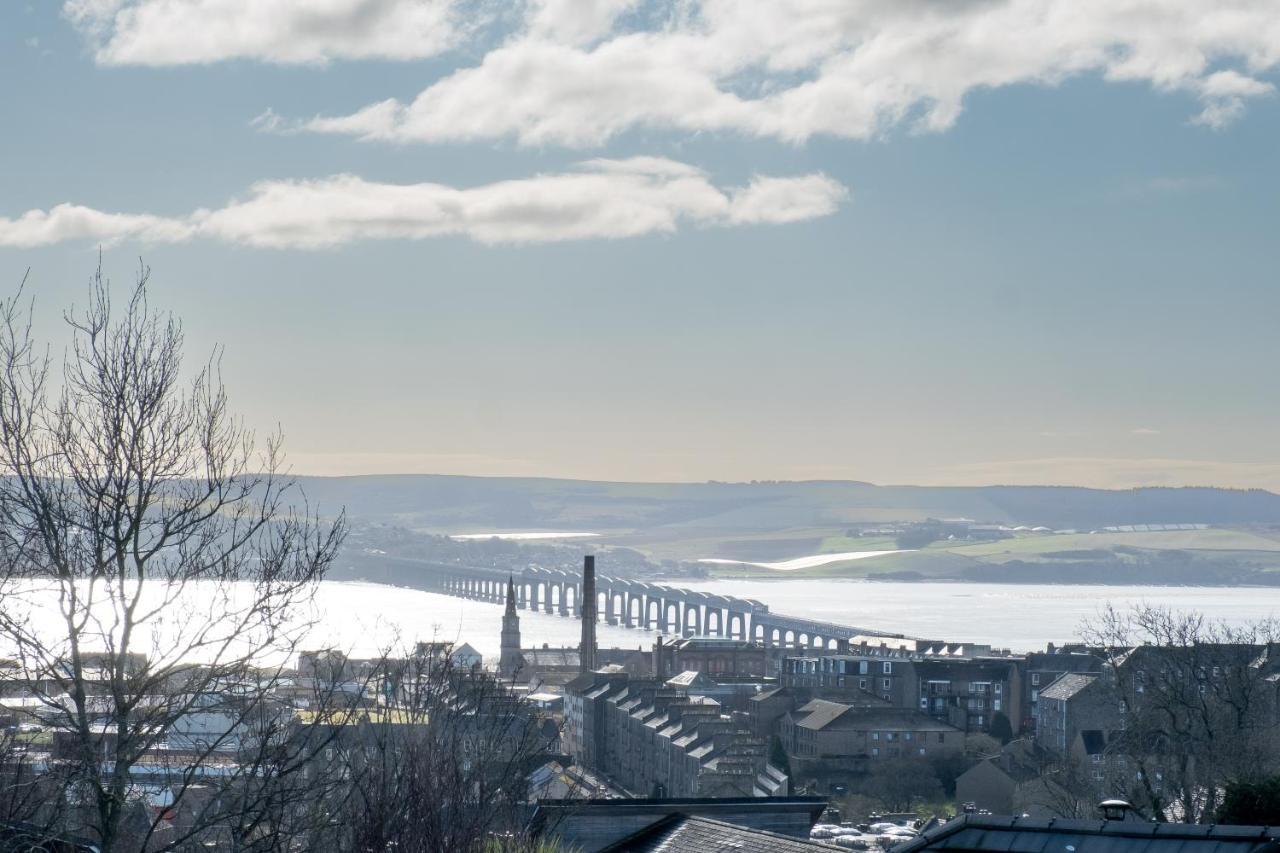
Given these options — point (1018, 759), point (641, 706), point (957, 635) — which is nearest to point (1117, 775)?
point (1018, 759)

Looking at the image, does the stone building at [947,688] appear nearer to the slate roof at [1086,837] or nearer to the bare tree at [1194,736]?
the bare tree at [1194,736]

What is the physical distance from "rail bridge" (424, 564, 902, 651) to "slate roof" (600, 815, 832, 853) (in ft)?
281

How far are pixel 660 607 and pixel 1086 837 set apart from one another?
14386cm

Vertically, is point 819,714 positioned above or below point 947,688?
below

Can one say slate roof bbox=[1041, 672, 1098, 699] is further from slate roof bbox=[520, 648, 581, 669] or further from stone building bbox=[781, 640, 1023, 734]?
slate roof bbox=[520, 648, 581, 669]

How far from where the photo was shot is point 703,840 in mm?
13867

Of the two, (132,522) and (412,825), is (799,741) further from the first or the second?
(132,522)

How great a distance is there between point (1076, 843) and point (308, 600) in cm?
474

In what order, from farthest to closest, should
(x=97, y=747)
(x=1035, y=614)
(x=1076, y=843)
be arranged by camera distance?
(x=1035, y=614), (x=1076, y=843), (x=97, y=747)

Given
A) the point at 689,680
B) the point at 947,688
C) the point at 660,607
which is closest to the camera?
the point at 947,688

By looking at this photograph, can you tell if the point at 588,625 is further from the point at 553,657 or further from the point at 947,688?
the point at 947,688

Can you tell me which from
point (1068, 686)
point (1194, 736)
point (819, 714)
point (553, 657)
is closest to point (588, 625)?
point (553, 657)

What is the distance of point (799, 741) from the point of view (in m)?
56.0

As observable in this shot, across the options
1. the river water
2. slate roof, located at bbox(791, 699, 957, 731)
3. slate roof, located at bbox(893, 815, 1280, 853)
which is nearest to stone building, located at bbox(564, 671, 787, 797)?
slate roof, located at bbox(791, 699, 957, 731)
